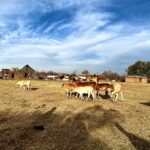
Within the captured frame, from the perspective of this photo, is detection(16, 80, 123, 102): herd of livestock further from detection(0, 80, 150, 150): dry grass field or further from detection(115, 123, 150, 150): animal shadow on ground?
detection(115, 123, 150, 150): animal shadow on ground

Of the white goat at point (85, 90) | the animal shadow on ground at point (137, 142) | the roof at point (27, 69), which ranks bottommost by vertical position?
the animal shadow on ground at point (137, 142)

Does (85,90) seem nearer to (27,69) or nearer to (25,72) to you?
(25,72)

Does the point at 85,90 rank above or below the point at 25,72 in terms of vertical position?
below

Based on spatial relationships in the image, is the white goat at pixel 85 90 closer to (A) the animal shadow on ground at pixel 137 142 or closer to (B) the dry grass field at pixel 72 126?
(B) the dry grass field at pixel 72 126

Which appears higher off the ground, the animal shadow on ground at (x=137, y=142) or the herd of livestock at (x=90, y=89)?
the herd of livestock at (x=90, y=89)

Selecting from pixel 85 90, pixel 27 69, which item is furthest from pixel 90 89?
pixel 27 69

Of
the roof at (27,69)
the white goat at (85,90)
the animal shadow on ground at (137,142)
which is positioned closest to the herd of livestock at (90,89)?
the white goat at (85,90)

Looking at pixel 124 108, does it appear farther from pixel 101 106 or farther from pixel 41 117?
pixel 41 117

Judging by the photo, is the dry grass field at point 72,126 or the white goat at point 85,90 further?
the white goat at point 85,90

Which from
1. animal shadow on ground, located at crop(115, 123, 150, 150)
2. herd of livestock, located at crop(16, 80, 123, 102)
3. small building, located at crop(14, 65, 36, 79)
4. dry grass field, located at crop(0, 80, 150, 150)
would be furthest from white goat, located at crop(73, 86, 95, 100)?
small building, located at crop(14, 65, 36, 79)

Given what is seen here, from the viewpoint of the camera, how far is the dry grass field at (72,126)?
503 inches

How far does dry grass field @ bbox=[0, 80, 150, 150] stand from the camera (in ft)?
41.9

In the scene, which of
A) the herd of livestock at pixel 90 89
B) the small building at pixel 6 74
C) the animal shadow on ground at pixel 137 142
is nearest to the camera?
the animal shadow on ground at pixel 137 142

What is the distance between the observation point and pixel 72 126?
52.2ft
